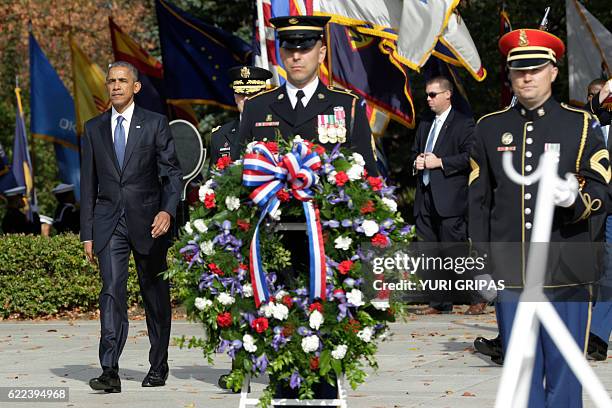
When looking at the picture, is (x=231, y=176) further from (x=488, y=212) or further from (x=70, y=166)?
(x=70, y=166)

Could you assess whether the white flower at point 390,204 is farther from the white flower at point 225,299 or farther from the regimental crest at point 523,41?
the regimental crest at point 523,41

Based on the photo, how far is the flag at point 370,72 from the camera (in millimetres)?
16406

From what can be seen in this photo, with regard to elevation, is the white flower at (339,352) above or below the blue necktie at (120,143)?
below

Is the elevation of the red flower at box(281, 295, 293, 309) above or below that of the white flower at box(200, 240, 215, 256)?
below

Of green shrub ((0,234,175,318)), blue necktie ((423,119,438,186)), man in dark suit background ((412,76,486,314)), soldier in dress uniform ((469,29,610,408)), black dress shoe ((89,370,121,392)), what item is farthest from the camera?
green shrub ((0,234,175,318))

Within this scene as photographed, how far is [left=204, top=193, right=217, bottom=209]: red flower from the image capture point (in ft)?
21.5

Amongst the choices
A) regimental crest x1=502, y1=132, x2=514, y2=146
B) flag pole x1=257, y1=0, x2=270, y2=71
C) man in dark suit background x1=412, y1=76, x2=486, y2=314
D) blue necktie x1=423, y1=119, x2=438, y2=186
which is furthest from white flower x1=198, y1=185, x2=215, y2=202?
flag pole x1=257, y1=0, x2=270, y2=71

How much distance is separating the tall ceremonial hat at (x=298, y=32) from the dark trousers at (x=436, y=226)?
681 cm

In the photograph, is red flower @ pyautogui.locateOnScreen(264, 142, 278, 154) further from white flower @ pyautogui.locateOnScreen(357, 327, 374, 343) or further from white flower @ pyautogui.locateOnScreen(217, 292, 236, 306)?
white flower @ pyautogui.locateOnScreen(357, 327, 374, 343)

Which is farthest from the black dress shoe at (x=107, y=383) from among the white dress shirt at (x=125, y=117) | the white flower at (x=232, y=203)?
the white flower at (x=232, y=203)

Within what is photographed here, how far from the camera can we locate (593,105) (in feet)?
36.0

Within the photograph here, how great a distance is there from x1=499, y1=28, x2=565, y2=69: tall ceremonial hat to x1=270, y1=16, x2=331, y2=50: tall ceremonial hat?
113 cm

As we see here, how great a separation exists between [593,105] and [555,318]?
21.4ft

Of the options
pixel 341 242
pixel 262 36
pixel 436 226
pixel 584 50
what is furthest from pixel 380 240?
pixel 584 50
